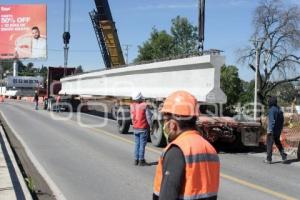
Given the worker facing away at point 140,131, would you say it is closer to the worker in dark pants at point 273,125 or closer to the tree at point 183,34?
the worker in dark pants at point 273,125

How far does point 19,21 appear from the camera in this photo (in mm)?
81125

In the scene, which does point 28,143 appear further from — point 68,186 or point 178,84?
point 68,186

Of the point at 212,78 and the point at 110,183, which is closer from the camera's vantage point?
the point at 110,183

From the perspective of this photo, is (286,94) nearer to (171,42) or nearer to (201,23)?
(171,42)

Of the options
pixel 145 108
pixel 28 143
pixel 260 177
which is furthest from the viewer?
pixel 28 143

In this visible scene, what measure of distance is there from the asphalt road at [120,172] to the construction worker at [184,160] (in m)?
5.60

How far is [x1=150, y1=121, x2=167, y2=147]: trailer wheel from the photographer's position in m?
16.5

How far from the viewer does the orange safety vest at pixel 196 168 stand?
3428 millimetres

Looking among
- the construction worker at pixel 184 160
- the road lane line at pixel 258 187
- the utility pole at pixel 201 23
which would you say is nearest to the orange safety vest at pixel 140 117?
the road lane line at pixel 258 187

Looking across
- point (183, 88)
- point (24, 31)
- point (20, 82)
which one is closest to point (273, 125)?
point (183, 88)

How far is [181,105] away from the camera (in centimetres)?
362

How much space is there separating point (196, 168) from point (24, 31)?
3141 inches

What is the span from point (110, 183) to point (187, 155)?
23.5 feet

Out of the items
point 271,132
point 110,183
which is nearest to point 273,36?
point 271,132
